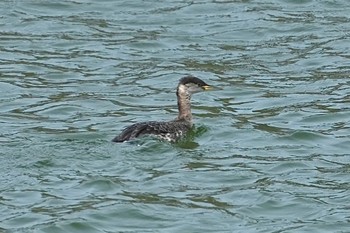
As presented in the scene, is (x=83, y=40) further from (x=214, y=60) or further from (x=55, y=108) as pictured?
(x=55, y=108)

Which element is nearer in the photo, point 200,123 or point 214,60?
point 200,123

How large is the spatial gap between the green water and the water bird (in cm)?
14

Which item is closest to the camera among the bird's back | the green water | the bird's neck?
the green water

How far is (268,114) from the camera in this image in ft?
62.8

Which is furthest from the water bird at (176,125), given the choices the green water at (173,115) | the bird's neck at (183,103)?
the green water at (173,115)

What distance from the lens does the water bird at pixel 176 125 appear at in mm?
16812

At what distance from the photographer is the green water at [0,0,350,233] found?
14805mm

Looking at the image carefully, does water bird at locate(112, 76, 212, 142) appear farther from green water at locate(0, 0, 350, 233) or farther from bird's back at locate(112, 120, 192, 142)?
green water at locate(0, 0, 350, 233)

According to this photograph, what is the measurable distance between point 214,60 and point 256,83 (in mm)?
1465

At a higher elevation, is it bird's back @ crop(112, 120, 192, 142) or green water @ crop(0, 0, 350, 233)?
bird's back @ crop(112, 120, 192, 142)

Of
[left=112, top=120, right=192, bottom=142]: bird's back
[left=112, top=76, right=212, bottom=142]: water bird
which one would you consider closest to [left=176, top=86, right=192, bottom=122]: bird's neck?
[left=112, top=76, right=212, bottom=142]: water bird

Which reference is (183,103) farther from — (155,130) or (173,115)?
(155,130)

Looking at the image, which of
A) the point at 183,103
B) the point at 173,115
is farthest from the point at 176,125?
the point at 173,115

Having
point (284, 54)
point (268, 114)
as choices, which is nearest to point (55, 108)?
point (268, 114)
